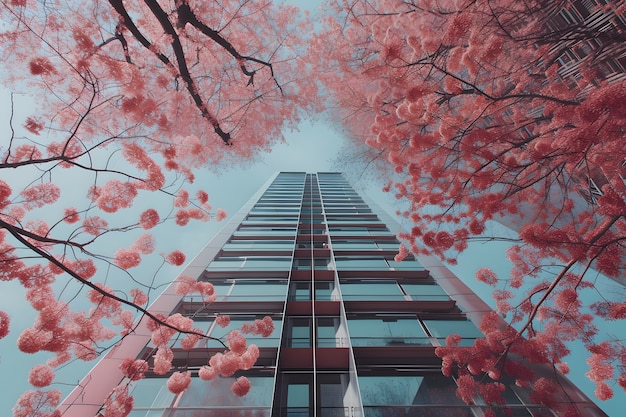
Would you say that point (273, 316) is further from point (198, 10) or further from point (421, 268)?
point (198, 10)

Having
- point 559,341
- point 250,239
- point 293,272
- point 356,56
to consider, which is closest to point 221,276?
point 293,272

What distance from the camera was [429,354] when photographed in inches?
287

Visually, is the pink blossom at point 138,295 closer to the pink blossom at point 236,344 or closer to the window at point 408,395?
the pink blossom at point 236,344

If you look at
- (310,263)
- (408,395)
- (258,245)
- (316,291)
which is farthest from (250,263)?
(408,395)

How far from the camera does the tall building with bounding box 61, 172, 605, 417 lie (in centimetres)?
591

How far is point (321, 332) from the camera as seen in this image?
29.0 ft

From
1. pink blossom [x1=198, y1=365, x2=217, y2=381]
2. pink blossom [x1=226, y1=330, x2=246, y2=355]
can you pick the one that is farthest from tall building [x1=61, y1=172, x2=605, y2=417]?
pink blossom [x1=198, y1=365, x2=217, y2=381]

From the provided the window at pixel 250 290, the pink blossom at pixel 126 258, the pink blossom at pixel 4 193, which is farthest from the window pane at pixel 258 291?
the pink blossom at pixel 4 193

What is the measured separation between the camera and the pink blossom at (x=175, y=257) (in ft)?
16.2

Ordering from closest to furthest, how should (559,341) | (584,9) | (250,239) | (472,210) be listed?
(559,341) < (584,9) < (472,210) < (250,239)

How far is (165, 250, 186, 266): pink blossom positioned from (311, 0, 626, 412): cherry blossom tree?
16.3ft

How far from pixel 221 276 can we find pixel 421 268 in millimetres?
8592

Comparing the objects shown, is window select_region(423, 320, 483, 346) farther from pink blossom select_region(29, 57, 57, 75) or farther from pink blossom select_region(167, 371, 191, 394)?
pink blossom select_region(29, 57, 57, 75)

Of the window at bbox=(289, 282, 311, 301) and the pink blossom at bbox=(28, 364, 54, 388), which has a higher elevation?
the pink blossom at bbox=(28, 364, 54, 388)
